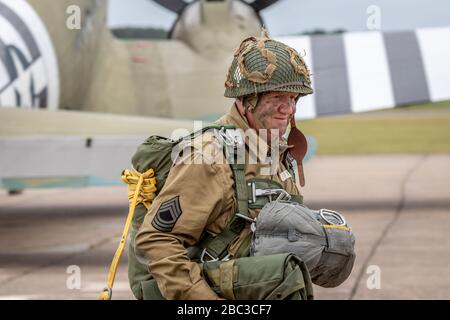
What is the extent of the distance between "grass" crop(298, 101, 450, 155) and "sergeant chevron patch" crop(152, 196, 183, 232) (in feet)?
64.9

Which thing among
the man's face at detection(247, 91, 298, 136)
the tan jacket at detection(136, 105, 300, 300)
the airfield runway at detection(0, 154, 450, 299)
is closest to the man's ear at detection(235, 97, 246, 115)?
the man's face at detection(247, 91, 298, 136)

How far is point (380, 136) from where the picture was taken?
3341 centimetres

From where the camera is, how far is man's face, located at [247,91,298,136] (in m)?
3.54

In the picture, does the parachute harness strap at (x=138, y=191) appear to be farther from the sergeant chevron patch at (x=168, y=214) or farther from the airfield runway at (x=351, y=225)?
the airfield runway at (x=351, y=225)

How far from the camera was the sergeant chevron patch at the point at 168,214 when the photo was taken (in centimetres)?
336

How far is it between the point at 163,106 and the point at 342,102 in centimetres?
265

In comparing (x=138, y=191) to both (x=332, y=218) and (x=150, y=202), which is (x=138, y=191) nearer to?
(x=150, y=202)

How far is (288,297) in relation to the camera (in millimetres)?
3275

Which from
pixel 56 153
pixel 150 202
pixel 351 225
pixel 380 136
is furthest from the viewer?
pixel 380 136

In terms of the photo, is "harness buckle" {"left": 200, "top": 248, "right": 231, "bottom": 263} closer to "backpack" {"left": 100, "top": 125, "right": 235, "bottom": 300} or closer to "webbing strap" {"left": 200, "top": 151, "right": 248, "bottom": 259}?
"webbing strap" {"left": 200, "top": 151, "right": 248, "bottom": 259}

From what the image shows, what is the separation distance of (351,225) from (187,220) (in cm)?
873

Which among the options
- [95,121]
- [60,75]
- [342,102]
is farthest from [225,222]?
[342,102]

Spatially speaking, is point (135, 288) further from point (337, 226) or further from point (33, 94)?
point (33, 94)

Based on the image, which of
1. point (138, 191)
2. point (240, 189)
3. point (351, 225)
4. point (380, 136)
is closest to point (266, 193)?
point (240, 189)
